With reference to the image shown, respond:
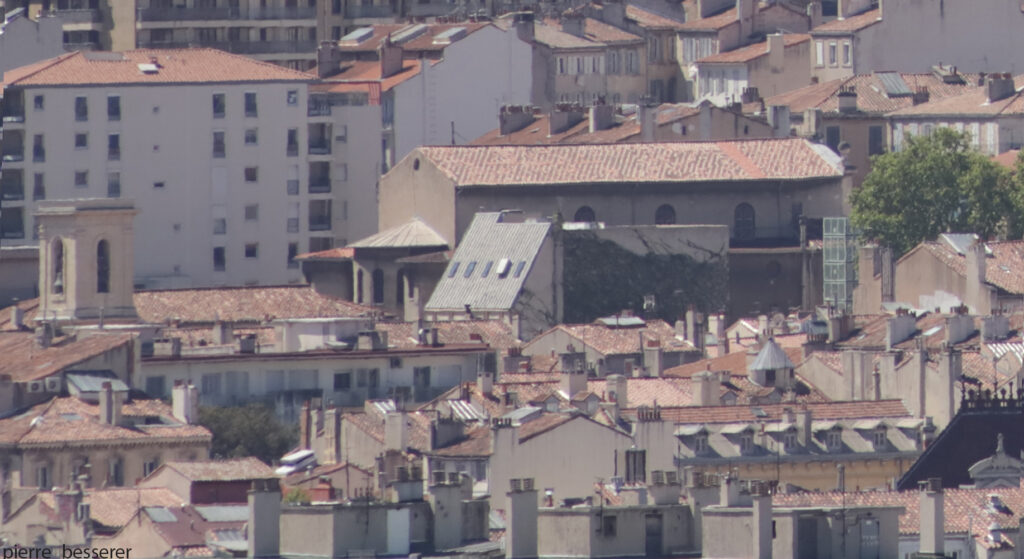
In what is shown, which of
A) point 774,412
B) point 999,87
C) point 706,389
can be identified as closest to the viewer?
point 774,412

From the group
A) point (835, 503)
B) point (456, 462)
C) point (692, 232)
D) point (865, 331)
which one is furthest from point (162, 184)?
point (835, 503)

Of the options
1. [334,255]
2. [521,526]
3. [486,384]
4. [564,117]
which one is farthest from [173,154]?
[521,526]

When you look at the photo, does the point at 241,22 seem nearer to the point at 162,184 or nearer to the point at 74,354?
the point at 162,184

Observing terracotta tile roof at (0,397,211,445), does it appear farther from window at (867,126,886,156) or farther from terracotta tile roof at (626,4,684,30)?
terracotta tile roof at (626,4,684,30)

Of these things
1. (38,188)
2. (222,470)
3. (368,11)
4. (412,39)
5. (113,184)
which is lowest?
(222,470)

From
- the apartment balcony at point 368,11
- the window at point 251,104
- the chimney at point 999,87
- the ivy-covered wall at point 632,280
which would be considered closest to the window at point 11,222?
the window at point 251,104

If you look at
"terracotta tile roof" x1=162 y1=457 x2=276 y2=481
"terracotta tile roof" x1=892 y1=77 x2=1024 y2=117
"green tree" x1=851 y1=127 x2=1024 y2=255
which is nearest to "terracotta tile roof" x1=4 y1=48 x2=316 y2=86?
"green tree" x1=851 y1=127 x2=1024 y2=255

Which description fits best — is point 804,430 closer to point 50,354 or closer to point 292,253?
point 50,354
